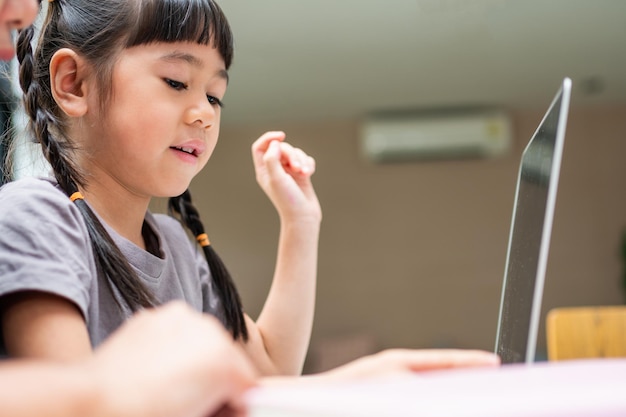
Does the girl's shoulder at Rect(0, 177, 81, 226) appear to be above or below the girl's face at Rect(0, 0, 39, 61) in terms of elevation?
below

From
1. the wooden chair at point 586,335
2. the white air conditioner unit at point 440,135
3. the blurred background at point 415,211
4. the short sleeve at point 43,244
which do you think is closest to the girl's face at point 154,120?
the short sleeve at point 43,244

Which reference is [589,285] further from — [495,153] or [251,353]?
[251,353]

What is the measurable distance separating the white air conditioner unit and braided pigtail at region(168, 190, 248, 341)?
12.6ft

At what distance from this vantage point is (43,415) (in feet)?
0.84

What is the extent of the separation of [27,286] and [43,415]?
160mm

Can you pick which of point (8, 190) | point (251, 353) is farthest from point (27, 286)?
point (251, 353)

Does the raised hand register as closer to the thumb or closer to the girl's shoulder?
the thumb

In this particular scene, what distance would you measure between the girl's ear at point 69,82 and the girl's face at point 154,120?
0.07 ft

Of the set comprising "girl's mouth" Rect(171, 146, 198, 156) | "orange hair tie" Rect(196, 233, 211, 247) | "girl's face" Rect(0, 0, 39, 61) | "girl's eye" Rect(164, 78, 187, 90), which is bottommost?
"orange hair tie" Rect(196, 233, 211, 247)

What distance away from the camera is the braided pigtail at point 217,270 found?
2.50 ft

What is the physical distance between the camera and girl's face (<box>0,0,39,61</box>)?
429 millimetres

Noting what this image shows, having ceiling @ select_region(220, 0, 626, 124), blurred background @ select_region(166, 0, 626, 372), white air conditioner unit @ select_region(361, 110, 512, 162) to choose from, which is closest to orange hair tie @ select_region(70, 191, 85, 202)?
ceiling @ select_region(220, 0, 626, 124)

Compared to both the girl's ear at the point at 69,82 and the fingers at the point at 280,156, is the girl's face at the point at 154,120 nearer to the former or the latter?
the girl's ear at the point at 69,82

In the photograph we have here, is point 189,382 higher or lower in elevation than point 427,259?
higher
